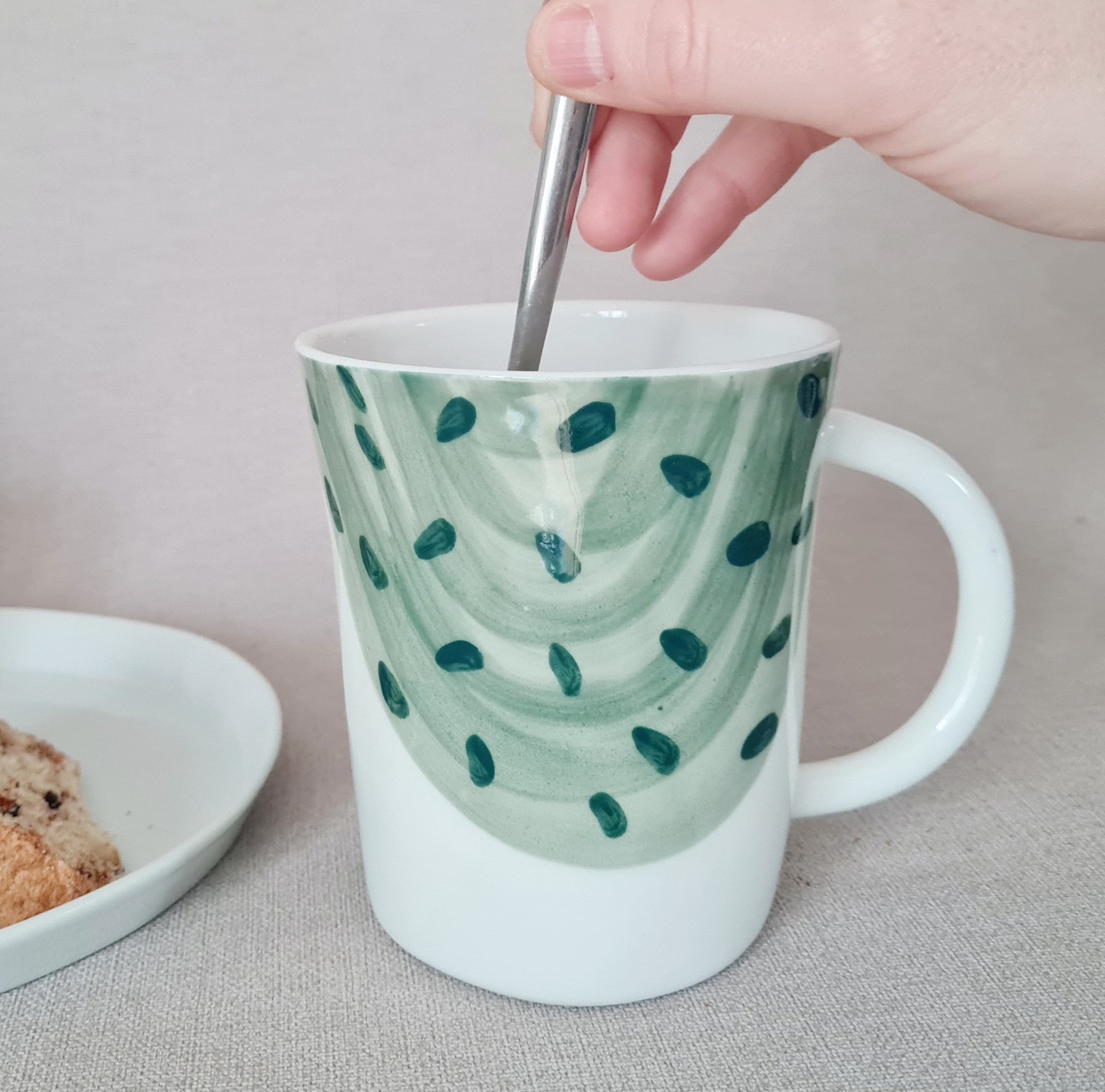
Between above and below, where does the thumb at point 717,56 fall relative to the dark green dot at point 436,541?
above

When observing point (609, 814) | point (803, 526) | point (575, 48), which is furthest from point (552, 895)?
point (575, 48)

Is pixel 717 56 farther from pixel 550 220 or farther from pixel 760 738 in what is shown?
pixel 760 738

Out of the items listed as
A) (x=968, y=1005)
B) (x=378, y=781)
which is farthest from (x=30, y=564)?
(x=968, y=1005)

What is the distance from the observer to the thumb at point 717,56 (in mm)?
325

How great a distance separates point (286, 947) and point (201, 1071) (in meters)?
0.06

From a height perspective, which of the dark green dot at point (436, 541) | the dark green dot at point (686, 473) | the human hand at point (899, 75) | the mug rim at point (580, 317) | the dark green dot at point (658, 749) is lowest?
the dark green dot at point (658, 749)

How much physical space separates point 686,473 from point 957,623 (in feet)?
0.41

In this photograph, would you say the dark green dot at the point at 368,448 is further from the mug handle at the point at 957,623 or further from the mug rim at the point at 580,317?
the mug handle at the point at 957,623

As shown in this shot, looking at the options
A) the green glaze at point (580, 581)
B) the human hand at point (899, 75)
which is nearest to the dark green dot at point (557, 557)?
the green glaze at point (580, 581)

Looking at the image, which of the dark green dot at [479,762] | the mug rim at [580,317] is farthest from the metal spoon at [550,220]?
the dark green dot at [479,762]

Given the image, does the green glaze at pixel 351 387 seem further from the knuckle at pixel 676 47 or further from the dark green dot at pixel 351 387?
the knuckle at pixel 676 47

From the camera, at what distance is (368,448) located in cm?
33

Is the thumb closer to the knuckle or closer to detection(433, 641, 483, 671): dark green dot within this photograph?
the knuckle

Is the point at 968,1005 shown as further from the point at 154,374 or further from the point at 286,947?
the point at 154,374
